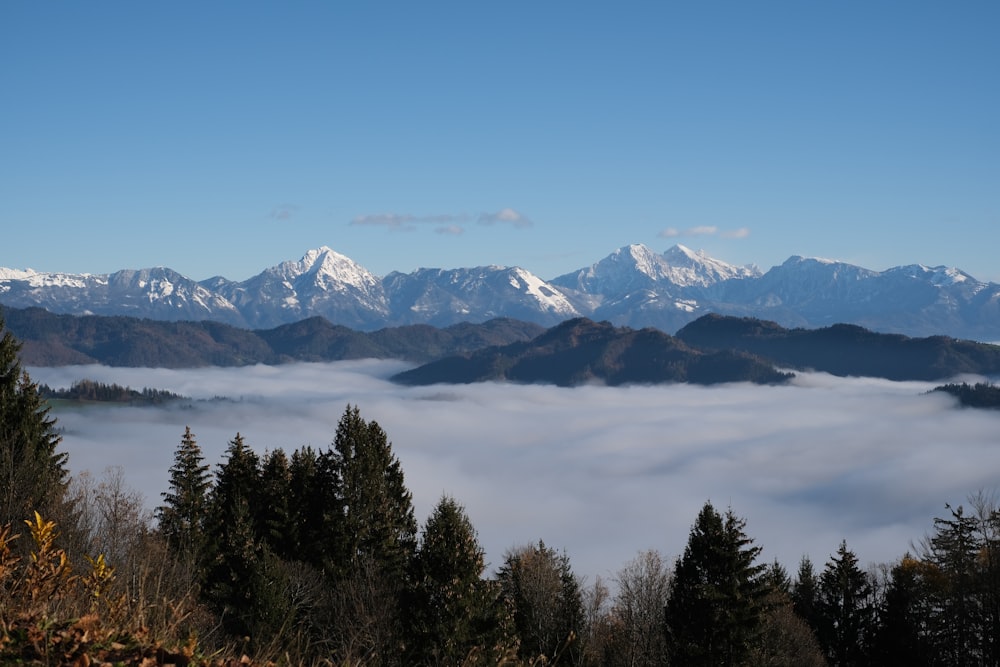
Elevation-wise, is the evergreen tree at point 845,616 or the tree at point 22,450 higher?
the tree at point 22,450

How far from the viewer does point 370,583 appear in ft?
106

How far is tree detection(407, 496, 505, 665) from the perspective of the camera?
2381cm

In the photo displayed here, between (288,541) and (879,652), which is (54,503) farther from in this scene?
(879,652)

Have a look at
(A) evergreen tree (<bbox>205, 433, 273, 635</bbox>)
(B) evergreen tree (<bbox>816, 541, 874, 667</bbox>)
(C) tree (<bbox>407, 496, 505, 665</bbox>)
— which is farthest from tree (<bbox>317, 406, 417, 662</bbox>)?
(B) evergreen tree (<bbox>816, 541, 874, 667</bbox>)

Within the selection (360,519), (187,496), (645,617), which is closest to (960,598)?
(645,617)

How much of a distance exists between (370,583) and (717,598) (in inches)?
542

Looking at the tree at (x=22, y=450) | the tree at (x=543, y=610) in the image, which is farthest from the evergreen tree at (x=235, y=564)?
the tree at (x=543, y=610)

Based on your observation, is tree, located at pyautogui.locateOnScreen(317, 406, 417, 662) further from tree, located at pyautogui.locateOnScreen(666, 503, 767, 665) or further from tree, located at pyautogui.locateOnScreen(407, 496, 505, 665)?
tree, located at pyautogui.locateOnScreen(666, 503, 767, 665)

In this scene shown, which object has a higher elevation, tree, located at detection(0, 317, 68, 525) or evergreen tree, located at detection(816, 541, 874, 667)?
tree, located at detection(0, 317, 68, 525)

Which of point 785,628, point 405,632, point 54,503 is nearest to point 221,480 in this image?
point 54,503

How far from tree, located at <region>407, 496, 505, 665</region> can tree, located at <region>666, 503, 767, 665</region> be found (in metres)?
7.87

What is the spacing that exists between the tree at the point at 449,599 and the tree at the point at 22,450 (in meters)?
11.2

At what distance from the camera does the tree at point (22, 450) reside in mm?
22875

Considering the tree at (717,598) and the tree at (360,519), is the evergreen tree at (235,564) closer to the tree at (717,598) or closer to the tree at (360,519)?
the tree at (360,519)
